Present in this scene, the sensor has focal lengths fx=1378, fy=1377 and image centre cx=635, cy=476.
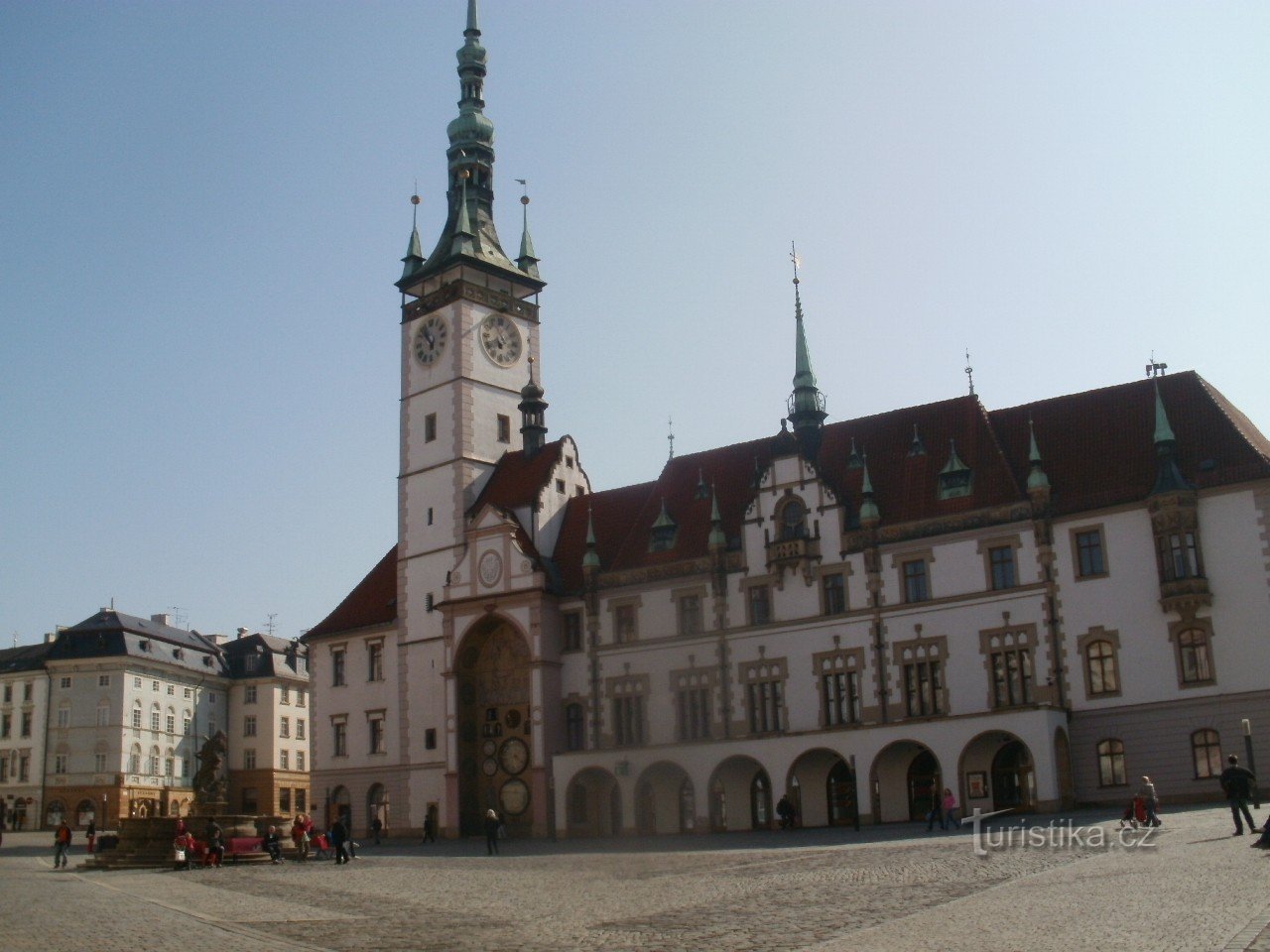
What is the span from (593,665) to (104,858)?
65.5 ft

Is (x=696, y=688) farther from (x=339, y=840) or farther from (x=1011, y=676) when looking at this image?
(x=339, y=840)

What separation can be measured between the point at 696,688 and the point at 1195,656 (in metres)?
17.4

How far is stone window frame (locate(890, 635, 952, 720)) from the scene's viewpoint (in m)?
45.2

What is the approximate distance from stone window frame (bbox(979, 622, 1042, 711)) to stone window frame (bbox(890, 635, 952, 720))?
4.39ft

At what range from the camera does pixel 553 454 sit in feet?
198

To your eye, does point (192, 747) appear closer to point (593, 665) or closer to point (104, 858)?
point (593, 665)

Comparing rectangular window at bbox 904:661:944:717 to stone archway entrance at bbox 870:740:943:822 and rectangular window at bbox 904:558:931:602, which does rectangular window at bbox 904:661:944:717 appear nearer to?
stone archway entrance at bbox 870:740:943:822

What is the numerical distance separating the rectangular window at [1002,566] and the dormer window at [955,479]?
94.0 inches

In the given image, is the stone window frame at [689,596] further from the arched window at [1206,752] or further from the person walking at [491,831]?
the arched window at [1206,752]

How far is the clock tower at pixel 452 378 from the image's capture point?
59.9 meters

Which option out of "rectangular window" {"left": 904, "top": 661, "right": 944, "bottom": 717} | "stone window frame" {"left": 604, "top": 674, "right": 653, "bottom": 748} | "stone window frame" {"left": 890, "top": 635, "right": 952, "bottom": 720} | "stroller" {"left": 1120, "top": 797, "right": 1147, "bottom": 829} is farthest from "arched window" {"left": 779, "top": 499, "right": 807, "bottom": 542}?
"stroller" {"left": 1120, "top": 797, "right": 1147, "bottom": 829}

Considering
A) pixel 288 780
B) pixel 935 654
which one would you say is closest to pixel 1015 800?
pixel 935 654

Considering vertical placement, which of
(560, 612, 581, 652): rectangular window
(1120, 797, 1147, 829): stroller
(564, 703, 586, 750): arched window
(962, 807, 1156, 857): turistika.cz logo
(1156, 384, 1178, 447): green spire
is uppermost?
(1156, 384, 1178, 447): green spire

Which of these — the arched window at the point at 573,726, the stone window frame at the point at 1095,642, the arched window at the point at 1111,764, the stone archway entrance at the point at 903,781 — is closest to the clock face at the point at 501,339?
the arched window at the point at 573,726
